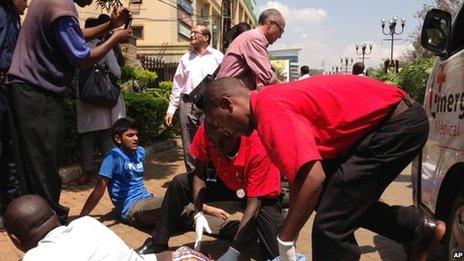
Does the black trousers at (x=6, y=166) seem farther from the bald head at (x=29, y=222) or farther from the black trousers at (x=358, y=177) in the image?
the black trousers at (x=358, y=177)

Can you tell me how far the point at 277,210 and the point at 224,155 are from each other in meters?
0.47

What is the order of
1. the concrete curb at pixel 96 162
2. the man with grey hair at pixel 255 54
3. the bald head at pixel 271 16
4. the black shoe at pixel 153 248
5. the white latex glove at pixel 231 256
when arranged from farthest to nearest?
the concrete curb at pixel 96 162 → the bald head at pixel 271 16 → the man with grey hair at pixel 255 54 → the black shoe at pixel 153 248 → the white latex glove at pixel 231 256

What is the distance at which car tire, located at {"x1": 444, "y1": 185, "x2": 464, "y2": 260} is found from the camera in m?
2.82

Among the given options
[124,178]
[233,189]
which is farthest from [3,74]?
[233,189]

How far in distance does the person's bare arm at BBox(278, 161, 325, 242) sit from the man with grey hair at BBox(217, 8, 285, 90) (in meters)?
2.14

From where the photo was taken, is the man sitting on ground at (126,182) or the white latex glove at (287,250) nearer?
the white latex glove at (287,250)

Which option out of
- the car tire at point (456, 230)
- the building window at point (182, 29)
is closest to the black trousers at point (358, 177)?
the car tire at point (456, 230)

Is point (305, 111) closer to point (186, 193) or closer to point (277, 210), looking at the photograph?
point (277, 210)

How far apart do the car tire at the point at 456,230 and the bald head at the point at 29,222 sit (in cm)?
208

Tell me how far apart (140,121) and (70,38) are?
174 inches

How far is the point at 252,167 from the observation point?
3.18 metres

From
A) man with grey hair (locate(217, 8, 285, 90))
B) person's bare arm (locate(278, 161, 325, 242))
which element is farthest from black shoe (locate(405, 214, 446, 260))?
man with grey hair (locate(217, 8, 285, 90))

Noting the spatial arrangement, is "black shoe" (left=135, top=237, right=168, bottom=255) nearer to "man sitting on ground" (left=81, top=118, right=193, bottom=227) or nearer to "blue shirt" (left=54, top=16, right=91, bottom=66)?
"man sitting on ground" (left=81, top=118, right=193, bottom=227)

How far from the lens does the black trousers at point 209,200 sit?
314cm
